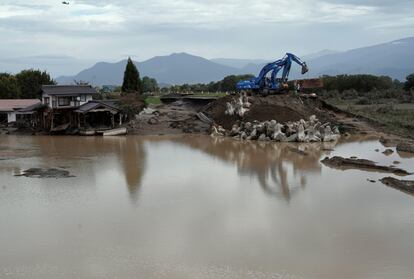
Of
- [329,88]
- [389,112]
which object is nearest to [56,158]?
[389,112]

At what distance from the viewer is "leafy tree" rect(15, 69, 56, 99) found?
5156 cm

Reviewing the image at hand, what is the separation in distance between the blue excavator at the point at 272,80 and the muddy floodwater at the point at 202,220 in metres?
15.9

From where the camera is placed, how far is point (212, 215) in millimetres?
13039

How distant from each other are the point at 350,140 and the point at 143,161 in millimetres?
14343

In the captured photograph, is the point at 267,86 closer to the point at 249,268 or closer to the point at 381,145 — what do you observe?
the point at 381,145

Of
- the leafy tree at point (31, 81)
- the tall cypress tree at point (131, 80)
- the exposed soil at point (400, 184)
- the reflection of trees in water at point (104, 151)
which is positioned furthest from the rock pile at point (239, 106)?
the leafy tree at point (31, 81)

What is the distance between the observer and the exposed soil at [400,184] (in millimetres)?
16100

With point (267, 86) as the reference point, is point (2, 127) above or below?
below

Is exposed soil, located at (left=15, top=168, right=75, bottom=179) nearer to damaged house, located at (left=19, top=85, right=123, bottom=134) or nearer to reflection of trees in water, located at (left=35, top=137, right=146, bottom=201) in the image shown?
reflection of trees in water, located at (left=35, top=137, right=146, bottom=201)

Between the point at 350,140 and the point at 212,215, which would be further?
the point at 350,140

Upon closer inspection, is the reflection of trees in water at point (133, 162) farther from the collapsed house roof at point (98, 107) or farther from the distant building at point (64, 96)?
the distant building at point (64, 96)

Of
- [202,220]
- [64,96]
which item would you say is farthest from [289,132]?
[202,220]

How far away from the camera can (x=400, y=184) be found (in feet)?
54.7

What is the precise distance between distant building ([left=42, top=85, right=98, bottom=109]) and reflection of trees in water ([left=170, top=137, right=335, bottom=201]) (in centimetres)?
934
